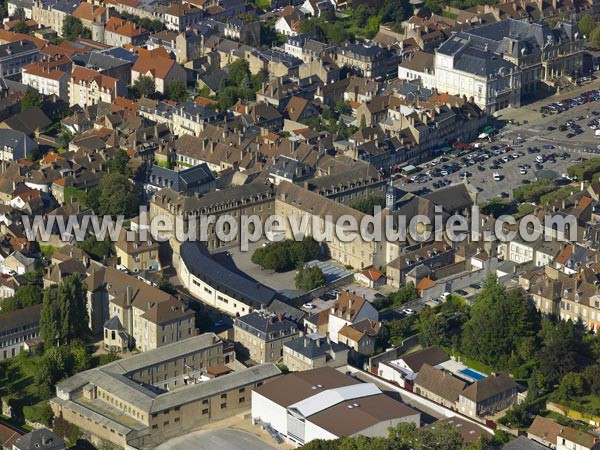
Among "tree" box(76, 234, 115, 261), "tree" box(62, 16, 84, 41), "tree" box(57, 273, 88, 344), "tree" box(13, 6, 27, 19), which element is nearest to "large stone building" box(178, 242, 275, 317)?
"tree" box(76, 234, 115, 261)

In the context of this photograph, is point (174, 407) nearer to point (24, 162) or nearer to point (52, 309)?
point (52, 309)

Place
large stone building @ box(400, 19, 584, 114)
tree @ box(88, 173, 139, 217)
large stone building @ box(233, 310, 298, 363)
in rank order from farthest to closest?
large stone building @ box(400, 19, 584, 114) → tree @ box(88, 173, 139, 217) → large stone building @ box(233, 310, 298, 363)

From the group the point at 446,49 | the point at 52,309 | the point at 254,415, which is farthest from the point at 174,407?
the point at 446,49

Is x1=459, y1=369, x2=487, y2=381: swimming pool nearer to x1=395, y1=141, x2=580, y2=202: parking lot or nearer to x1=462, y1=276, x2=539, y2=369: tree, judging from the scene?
x1=462, y1=276, x2=539, y2=369: tree

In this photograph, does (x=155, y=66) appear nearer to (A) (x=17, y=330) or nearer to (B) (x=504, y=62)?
(B) (x=504, y=62)

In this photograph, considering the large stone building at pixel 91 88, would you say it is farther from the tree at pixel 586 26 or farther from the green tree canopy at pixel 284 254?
the tree at pixel 586 26

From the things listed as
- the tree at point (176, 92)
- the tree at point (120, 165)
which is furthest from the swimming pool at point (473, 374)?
the tree at point (176, 92)
